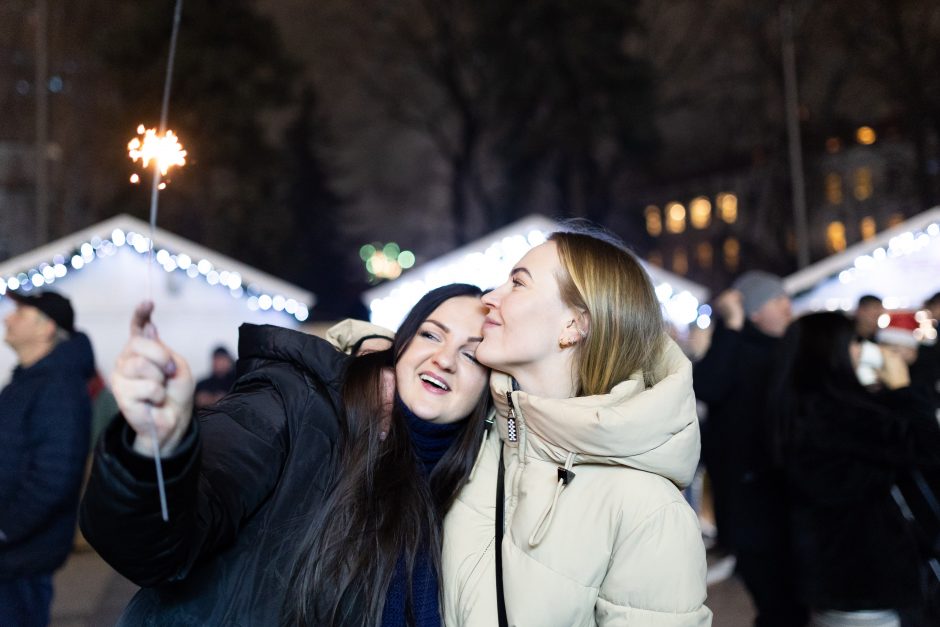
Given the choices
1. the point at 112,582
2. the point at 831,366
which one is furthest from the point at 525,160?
the point at 831,366

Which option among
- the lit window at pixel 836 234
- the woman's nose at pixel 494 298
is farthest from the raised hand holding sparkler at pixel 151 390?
the lit window at pixel 836 234

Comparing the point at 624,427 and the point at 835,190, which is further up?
the point at 835,190

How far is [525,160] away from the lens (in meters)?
29.8

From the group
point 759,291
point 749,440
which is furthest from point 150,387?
point 759,291

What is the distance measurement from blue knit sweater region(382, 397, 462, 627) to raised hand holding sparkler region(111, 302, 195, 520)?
865 millimetres

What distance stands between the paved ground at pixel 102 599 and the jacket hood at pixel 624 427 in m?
5.09

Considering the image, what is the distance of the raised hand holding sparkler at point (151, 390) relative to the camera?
163cm

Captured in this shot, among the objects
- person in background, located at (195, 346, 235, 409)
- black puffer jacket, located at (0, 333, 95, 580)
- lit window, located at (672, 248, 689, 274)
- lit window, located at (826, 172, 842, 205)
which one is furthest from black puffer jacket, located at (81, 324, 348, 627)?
lit window, located at (672, 248, 689, 274)

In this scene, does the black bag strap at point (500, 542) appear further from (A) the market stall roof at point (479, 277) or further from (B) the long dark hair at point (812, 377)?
(A) the market stall roof at point (479, 277)

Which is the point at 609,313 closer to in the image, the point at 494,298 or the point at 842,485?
the point at 494,298

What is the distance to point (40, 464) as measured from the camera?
4.14 meters

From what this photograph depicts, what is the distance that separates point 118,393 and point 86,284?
43.8 feet

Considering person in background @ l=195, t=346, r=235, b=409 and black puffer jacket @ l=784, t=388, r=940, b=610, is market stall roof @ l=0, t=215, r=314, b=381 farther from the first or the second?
black puffer jacket @ l=784, t=388, r=940, b=610

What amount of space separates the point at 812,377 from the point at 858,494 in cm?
61
